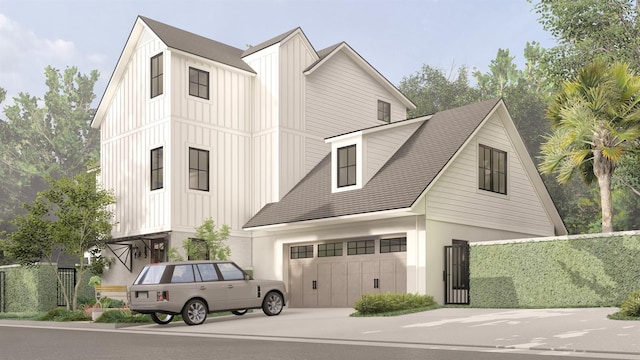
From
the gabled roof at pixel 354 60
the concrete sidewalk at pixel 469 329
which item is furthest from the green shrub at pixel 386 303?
the gabled roof at pixel 354 60

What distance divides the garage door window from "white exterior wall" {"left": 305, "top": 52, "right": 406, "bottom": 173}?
3805mm

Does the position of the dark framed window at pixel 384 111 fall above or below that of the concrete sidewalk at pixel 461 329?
above

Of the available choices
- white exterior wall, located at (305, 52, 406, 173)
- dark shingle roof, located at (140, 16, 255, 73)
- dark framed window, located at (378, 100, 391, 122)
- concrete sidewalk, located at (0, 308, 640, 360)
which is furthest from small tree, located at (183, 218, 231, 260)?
dark framed window, located at (378, 100, 391, 122)

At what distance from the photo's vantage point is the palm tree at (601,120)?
64.9ft

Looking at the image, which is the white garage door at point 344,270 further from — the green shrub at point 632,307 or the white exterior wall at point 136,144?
the green shrub at point 632,307

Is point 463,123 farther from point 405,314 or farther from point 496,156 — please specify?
point 405,314

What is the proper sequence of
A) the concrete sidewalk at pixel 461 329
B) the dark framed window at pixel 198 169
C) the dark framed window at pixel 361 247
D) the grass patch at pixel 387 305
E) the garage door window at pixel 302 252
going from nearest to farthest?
the concrete sidewalk at pixel 461 329 < the grass patch at pixel 387 305 < the dark framed window at pixel 361 247 < the garage door window at pixel 302 252 < the dark framed window at pixel 198 169

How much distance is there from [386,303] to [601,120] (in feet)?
24.6

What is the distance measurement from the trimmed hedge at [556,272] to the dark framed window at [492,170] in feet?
14.2

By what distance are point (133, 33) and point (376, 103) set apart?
11.0m

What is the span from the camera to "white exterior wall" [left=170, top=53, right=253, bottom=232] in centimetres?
2806

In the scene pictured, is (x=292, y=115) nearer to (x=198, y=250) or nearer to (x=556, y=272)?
(x=198, y=250)

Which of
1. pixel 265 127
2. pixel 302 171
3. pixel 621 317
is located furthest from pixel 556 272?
pixel 265 127

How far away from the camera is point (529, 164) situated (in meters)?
28.6
